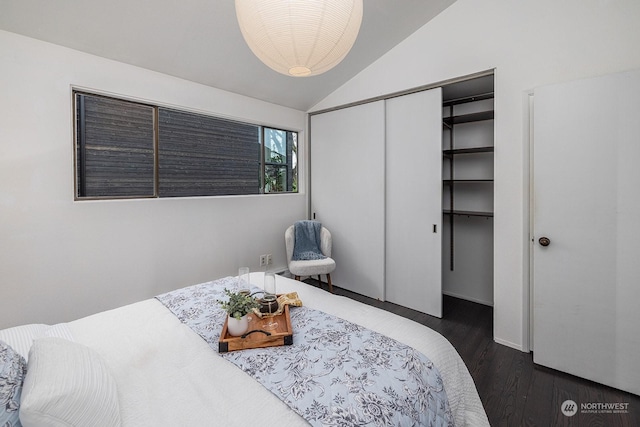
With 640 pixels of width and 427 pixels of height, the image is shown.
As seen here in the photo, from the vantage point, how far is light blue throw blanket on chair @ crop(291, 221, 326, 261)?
11.3 feet

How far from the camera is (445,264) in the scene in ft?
11.6

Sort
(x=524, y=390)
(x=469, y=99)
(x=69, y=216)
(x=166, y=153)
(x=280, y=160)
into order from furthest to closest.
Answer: (x=280, y=160) < (x=469, y=99) < (x=166, y=153) < (x=69, y=216) < (x=524, y=390)

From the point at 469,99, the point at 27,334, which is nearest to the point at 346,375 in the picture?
the point at 27,334

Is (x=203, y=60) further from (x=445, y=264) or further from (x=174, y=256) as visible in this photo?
(x=445, y=264)

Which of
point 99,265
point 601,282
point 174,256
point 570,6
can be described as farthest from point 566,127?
point 99,265

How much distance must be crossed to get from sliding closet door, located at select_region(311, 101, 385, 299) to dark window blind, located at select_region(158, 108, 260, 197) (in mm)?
840

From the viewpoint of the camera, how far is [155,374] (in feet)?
3.73

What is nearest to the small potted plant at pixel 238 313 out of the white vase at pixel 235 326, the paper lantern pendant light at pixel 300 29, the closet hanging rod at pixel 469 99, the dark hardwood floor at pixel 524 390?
the white vase at pixel 235 326

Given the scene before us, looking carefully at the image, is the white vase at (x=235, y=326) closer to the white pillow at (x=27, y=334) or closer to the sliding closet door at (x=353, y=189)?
the white pillow at (x=27, y=334)

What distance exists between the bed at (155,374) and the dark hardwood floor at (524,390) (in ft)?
1.84

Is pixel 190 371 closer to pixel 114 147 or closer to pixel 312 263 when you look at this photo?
pixel 312 263

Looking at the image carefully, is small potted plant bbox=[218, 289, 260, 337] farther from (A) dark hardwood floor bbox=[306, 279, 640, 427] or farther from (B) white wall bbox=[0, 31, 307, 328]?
(B) white wall bbox=[0, 31, 307, 328]

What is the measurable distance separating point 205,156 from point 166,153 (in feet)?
1.75

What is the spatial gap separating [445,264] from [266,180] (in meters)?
2.42
